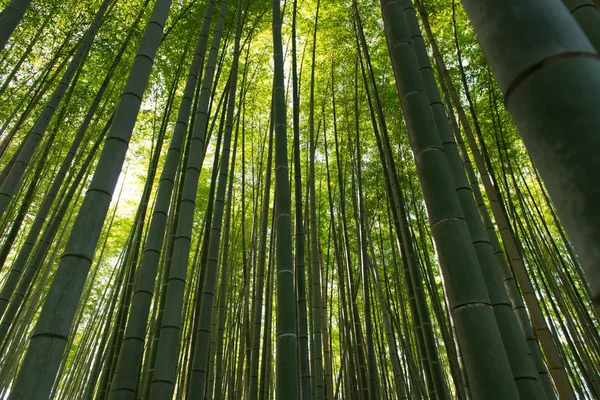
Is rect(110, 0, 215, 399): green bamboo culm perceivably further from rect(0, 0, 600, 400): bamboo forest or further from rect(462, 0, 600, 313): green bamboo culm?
rect(462, 0, 600, 313): green bamboo culm

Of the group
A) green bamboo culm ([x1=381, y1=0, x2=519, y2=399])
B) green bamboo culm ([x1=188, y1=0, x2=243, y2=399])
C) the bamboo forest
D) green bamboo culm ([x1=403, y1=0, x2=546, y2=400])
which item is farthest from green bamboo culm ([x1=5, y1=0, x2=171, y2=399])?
green bamboo culm ([x1=403, y1=0, x2=546, y2=400])

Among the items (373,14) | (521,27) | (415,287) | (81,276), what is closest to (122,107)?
(81,276)

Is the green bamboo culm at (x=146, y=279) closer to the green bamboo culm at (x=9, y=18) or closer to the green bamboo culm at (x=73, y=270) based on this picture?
the green bamboo culm at (x=73, y=270)

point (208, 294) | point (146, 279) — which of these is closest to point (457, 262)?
point (146, 279)

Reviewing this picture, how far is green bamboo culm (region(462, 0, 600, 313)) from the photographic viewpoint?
47 centimetres

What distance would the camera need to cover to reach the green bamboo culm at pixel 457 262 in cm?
106

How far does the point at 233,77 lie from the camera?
299 cm

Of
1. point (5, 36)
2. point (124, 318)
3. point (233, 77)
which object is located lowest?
point (124, 318)

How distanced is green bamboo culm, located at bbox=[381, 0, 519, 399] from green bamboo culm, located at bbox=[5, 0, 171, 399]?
100 cm

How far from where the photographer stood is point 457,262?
1.15 metres

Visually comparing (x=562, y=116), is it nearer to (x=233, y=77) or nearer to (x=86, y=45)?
(x=233, y=77)

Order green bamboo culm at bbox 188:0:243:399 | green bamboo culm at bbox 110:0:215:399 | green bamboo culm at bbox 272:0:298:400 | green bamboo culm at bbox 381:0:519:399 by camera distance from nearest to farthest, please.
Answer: green bamboo culm at bbox 381:0:519:399 → green bamboo culm at bbox 272:0:298:400 → green bamboo culm at bbox 110:0:215:399 → green bamboo culm at bbox 188:0:243:399

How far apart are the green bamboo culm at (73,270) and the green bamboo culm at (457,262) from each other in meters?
1.00

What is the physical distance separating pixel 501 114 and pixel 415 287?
12.4ft
